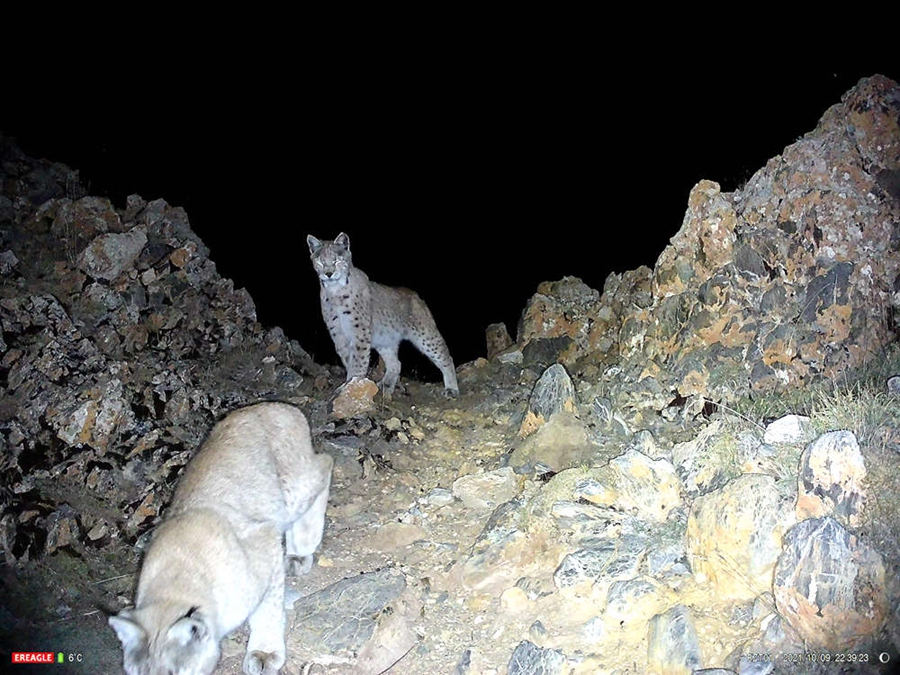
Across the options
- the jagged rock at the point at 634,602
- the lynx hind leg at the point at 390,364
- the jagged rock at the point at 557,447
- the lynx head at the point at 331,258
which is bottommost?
the jagged rock at the point at 634,602

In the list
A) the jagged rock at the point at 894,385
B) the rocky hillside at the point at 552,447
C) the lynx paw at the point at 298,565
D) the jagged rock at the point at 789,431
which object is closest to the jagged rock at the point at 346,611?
the rocky hillside at the point at 552,447

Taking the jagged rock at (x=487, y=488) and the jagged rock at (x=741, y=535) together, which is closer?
the jagged rock at (x=741, y=535)

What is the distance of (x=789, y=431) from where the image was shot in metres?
5.25

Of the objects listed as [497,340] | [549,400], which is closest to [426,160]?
[497,340]

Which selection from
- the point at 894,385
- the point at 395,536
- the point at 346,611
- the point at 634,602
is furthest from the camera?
the point at 395,536

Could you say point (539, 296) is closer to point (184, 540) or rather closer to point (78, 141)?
point (184, 540)

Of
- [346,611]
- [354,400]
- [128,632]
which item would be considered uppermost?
[354,400]

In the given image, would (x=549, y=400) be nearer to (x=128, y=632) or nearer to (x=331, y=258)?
(x=331, y=258)

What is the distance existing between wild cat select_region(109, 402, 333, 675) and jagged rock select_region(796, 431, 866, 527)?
11.9 feet

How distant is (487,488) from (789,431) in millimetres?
2788

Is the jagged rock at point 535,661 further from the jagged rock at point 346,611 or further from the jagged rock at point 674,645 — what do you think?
the jagged rock at point 346,611

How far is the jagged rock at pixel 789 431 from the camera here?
5152 millimetres

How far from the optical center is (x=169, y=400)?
26.5 ft

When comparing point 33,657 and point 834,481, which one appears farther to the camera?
point 33,657
